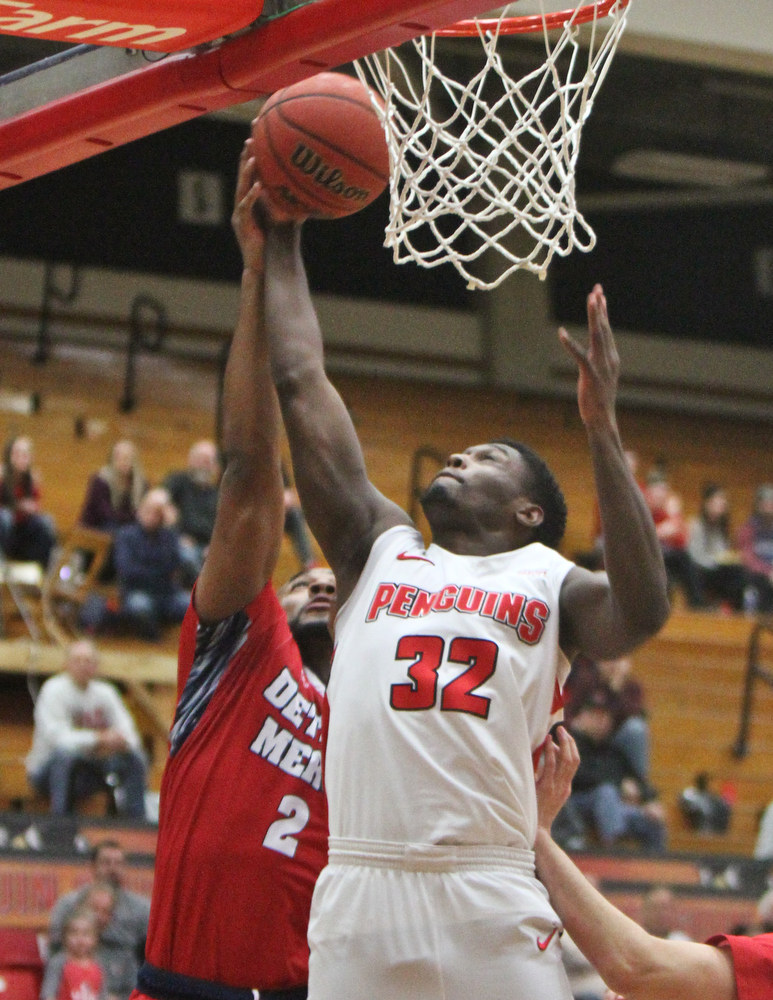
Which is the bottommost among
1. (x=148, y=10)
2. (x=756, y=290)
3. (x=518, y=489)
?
(x=518, y=489)

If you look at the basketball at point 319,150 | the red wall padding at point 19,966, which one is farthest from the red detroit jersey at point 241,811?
the red wall padding at point 19,966

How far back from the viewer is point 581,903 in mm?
2900

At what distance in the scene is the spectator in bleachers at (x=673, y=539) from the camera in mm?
14195

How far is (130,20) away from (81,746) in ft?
22.2

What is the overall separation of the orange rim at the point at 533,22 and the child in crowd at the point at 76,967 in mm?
4960

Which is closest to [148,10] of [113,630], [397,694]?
[397,694]

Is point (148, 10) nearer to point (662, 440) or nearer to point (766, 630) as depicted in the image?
point (766, 630)

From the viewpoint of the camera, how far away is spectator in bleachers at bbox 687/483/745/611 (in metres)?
14.9

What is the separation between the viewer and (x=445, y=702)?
2.98m

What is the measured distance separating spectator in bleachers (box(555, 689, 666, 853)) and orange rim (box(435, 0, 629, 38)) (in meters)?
6.88

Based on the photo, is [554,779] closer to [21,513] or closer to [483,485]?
[483,485]

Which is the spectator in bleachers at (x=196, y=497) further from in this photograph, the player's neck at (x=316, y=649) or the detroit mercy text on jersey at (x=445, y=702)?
the detroit mercy text on jersey at (x=445, y=702)

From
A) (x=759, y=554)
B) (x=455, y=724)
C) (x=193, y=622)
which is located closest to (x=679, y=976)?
(x=455, y=724)

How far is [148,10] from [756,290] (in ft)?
53.6
